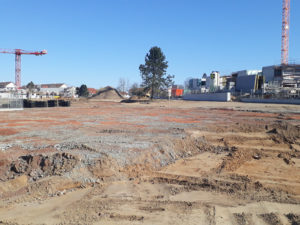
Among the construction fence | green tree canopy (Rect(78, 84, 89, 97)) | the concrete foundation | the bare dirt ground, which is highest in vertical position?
green tree canopy (Rect(78, 84, 89, 97))

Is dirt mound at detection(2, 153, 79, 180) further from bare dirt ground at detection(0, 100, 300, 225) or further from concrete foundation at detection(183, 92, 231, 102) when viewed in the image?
concrete foundation at detection(183, 92, 231, 102)

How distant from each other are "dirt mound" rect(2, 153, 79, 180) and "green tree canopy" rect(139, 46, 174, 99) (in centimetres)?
4809

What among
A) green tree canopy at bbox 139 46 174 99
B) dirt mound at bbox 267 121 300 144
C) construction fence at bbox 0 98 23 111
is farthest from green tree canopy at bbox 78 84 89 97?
dirt mound at bbox 267 121 300 144

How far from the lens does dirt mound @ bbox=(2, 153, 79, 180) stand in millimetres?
7707

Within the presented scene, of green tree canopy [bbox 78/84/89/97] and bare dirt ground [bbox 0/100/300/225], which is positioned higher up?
green tree canopy [bbox 78/84/89/97]

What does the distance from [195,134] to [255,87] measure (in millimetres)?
41600

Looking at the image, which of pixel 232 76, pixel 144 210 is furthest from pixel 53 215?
pixel 232 76

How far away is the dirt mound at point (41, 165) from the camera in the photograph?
771cm

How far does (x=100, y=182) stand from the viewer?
25.1 ft

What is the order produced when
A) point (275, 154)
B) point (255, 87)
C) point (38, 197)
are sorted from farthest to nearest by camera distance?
point (255, 87), point (275, 154), point (38, 197)

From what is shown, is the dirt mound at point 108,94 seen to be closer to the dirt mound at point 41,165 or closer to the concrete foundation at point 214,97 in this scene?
the concrete foundation at point 214,97

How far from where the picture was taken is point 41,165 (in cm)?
809

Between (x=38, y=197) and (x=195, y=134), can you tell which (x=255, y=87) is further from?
(x=38, y=197)

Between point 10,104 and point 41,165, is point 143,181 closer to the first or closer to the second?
point 41,165
